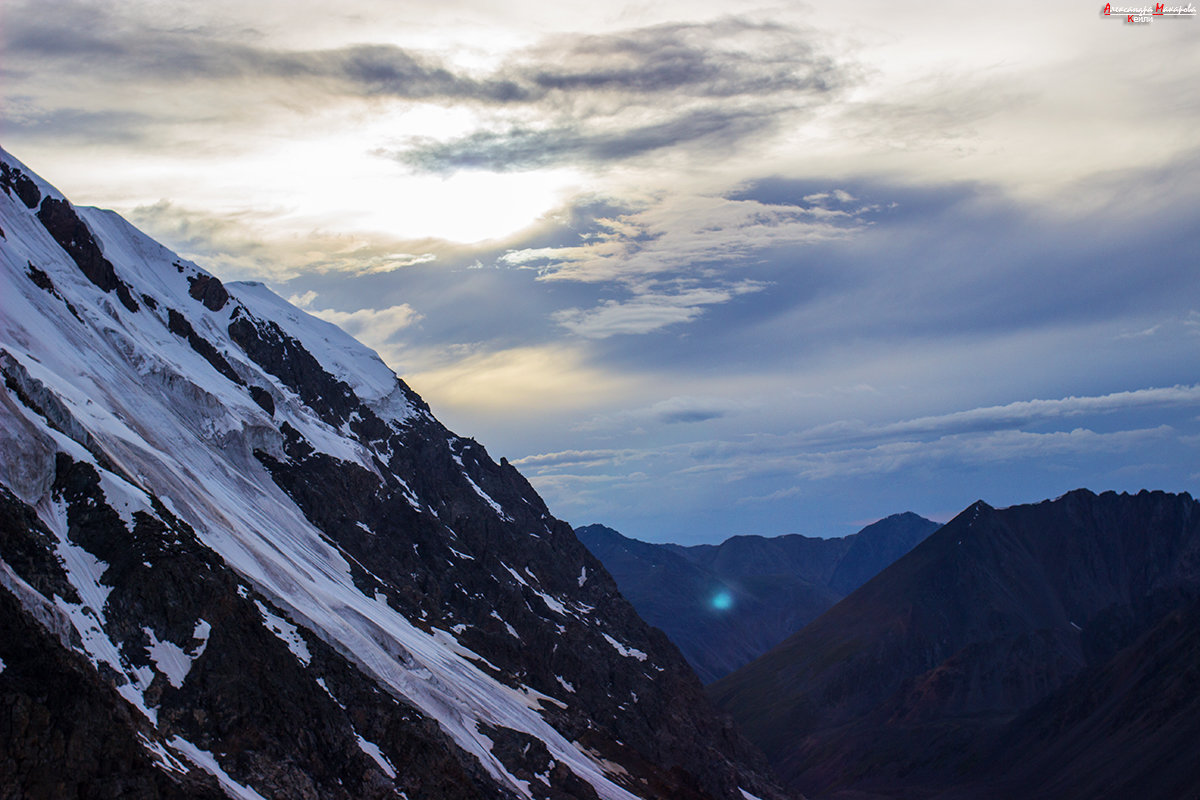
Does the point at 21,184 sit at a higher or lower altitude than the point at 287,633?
higher

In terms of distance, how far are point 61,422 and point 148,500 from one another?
988 cm

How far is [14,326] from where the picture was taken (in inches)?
3516

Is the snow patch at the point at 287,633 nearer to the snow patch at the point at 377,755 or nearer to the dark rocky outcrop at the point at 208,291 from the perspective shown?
the snow patch at the point at 377,755

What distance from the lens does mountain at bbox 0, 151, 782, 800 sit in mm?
58562

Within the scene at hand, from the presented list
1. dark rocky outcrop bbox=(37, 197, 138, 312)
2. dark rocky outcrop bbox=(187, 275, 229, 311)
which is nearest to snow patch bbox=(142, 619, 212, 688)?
dark rocky outcrop bbox=(37, 197, 138, 312)

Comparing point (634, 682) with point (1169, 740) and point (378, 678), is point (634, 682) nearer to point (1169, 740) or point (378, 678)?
point (378, 678)

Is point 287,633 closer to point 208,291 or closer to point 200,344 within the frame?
point 200,344

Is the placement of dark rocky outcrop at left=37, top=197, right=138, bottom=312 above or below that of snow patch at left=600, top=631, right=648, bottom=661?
above

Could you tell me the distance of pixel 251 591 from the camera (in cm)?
8012

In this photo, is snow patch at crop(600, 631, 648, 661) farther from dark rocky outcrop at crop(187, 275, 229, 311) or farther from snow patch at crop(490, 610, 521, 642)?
dark rocky outcrop at crop(187, 275, 229, 311)

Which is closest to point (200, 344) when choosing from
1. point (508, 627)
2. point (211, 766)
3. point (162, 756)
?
point (508, 627)

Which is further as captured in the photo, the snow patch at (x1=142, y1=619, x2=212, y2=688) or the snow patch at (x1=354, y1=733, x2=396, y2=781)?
the snow patch at (x1=354, y1=733, x2=396, y2=781)

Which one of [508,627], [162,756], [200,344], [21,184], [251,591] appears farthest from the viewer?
[508,627]

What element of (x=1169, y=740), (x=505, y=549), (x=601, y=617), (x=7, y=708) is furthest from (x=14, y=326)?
(x=1169, y=740)
